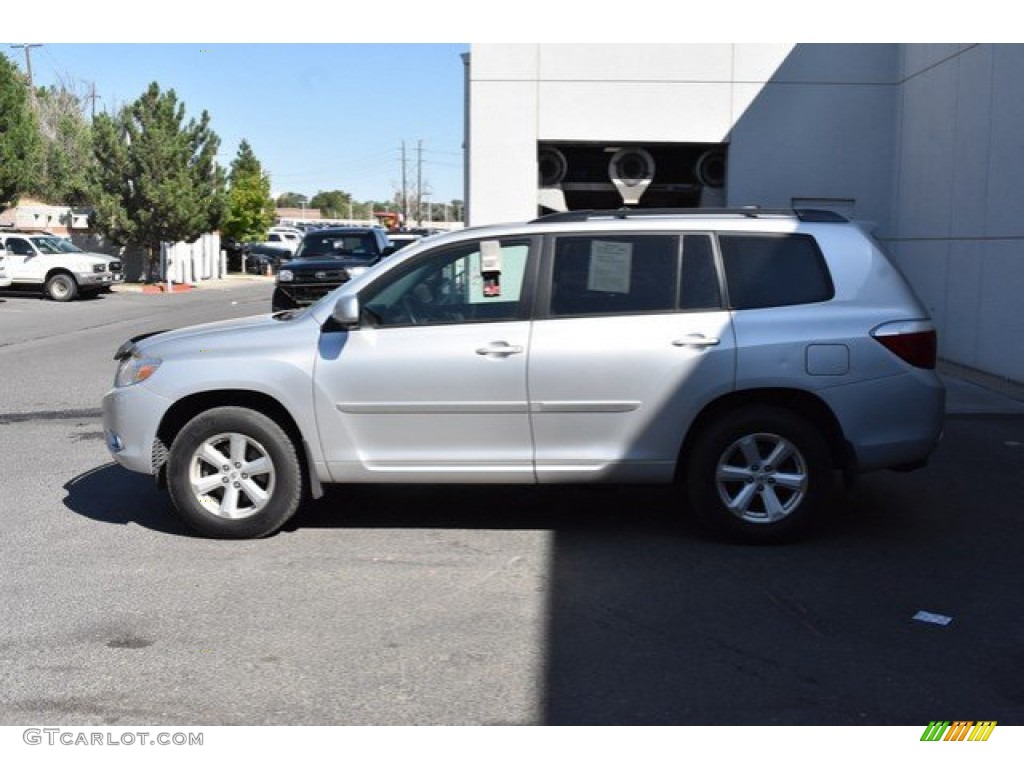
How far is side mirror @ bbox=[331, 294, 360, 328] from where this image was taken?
245 inches

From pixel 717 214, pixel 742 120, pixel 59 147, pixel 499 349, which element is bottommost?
pixel 499 349

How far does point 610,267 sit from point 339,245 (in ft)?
43.1

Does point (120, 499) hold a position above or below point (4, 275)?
below

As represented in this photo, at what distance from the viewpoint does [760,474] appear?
248 inches

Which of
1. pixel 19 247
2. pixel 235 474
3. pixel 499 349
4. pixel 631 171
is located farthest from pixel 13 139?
pixel 499 349

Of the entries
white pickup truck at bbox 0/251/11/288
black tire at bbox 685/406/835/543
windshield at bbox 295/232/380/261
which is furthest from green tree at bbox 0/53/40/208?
black tire at bbox 685/406/835/543

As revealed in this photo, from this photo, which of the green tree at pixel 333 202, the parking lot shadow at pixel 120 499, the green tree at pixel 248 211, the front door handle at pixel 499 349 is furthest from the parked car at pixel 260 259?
the green tree at pixel 333 202

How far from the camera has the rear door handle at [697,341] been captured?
6.23 metres

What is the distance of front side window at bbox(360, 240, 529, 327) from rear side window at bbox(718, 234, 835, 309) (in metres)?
1.18

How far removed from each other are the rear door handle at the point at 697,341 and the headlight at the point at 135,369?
297 centimetres

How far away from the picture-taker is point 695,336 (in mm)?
Answer: 6242

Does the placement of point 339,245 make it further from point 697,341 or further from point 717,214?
point 697,341
